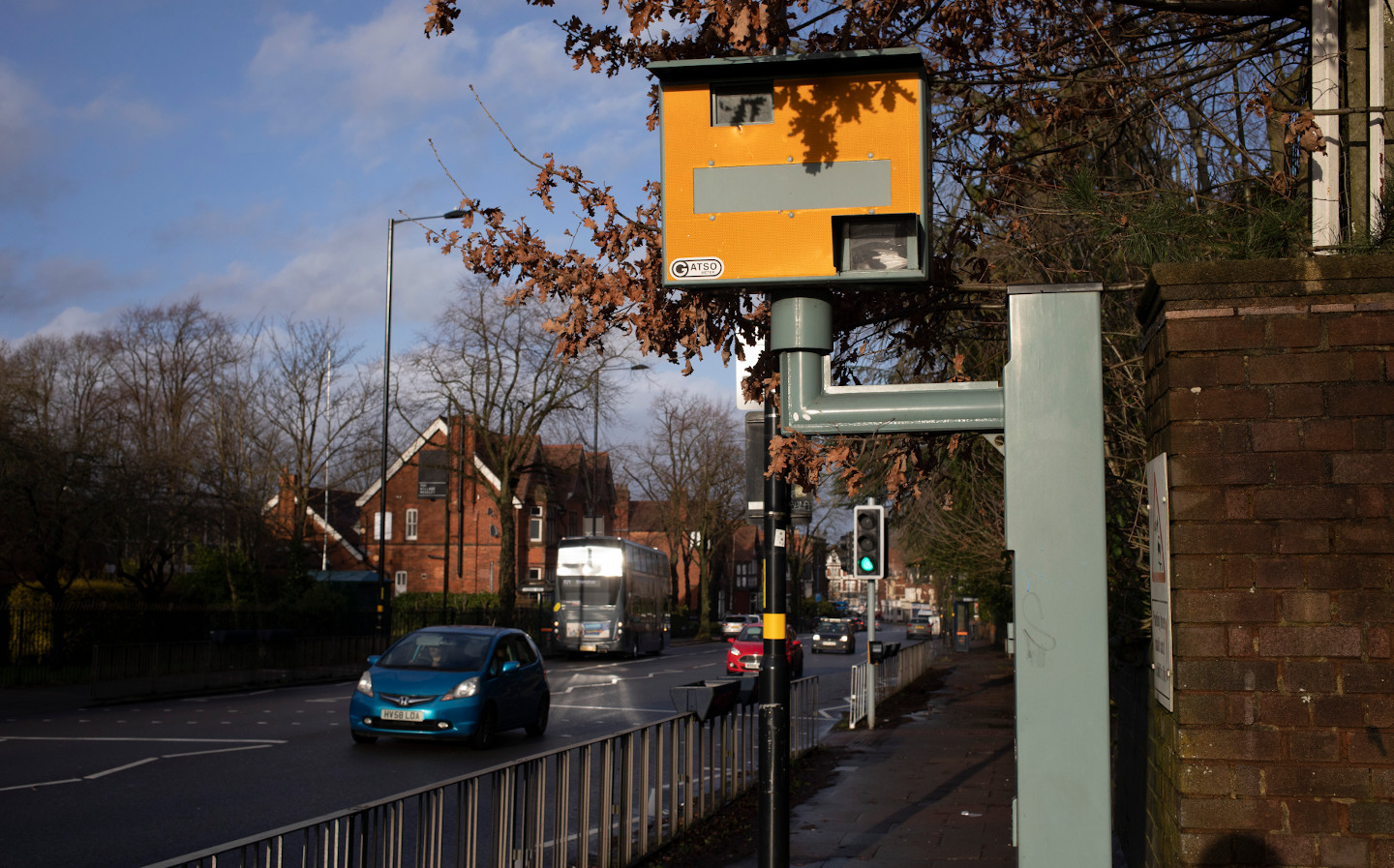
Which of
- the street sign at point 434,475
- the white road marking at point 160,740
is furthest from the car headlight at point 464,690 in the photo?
the street sign at point 434,475

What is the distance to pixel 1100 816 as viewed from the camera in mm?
3301

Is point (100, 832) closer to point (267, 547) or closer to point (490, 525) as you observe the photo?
point (267, 547)

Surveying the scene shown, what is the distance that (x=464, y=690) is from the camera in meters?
14.4

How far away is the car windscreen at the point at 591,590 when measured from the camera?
39469 mm

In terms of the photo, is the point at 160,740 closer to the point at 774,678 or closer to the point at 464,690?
the point at 464,690

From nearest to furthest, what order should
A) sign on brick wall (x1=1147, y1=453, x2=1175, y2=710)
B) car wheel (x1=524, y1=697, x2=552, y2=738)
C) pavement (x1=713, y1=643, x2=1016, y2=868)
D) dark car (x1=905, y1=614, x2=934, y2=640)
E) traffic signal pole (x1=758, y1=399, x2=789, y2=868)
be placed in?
sign on brick wall (x1=1147, y1=453, x2=1175, y2=710) → traffic signal pole (x1=758, y1=399, x2=789, y2=868) → pavement (x1=713, y1=643, x2=1016, y2=868) → car wheel (x1=524, y1=697, x2=552, y2=738) → dark car (x1=905, y1=614, x2=934, y2=640)

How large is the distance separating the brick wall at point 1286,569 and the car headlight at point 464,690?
11.3 m

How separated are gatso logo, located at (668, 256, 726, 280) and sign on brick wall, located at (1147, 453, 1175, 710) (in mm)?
1669

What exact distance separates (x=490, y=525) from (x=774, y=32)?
64.8 m

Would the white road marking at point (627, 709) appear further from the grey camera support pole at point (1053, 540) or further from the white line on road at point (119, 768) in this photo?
the grey camera support pole at point (1053, 540)

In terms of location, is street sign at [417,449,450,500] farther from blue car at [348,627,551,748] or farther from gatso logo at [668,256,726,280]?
gatso logo at [668,256,726,280]

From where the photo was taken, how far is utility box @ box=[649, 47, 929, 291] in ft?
12.5

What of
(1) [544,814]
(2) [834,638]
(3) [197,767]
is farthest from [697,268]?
(2) [834,638]

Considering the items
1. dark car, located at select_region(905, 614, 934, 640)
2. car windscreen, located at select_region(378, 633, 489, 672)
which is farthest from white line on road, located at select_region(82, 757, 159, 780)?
dark car, located at select_region(905, 614, 934, 640)
